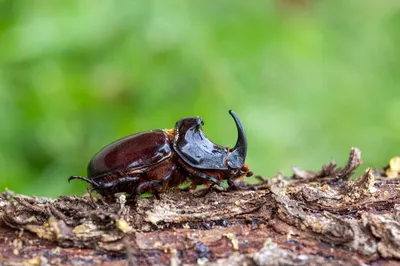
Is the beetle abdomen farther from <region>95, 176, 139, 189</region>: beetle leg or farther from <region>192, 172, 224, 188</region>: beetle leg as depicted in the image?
<region>192, 172, 224, 188</region>: beetle leg

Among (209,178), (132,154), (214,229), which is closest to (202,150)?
(209,178)

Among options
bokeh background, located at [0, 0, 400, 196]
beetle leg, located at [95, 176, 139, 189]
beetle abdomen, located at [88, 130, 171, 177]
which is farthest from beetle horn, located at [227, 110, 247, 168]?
bokeh background, located at [0, 0, 400, 196]

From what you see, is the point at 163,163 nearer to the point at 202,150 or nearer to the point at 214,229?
the point at 202,150

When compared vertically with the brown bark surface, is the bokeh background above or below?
above

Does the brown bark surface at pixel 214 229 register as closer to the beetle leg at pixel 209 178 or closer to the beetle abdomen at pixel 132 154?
the beetle leg at pixel 209 178

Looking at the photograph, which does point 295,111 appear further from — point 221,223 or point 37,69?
point 221,223

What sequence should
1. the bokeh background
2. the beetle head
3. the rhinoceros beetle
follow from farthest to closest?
the bokeh background
the beetle head
the rhinoceros beetle

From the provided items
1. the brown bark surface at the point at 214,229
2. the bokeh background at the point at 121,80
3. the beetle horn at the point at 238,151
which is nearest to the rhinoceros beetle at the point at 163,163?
the beetle horn at the point at 238,151
